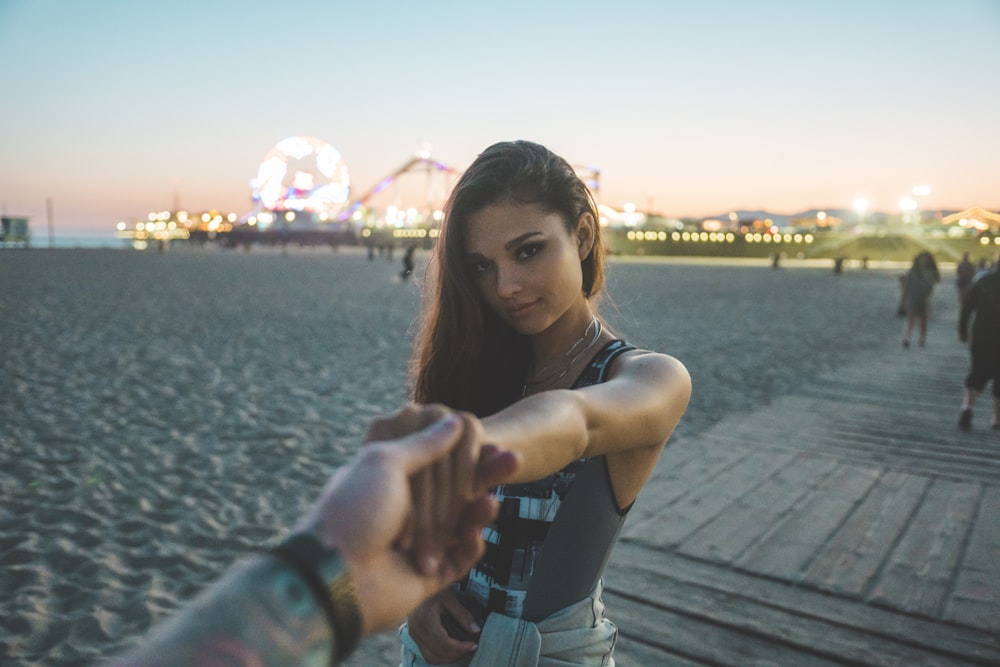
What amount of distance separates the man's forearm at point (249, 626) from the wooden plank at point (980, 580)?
367 cm

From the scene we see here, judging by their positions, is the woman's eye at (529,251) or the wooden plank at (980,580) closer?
the woman's eye at (529,251)

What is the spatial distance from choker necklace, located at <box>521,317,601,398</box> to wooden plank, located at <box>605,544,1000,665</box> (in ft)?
7.14

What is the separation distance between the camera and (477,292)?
161cm

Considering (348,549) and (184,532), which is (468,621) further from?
(184,532)

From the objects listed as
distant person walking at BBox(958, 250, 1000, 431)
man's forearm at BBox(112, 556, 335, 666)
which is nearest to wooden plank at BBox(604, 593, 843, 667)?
man's forearm at BBox(112, 556, 335, 666)

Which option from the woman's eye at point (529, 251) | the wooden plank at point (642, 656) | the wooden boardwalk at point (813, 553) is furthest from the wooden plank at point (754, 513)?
the woman's eye at point (529, 251)

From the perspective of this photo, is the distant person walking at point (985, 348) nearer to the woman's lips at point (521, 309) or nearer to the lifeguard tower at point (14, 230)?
the woman's lips at point (521, 309)

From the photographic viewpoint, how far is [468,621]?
142 centimetres

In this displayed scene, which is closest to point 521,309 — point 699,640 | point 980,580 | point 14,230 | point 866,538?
point 699,640

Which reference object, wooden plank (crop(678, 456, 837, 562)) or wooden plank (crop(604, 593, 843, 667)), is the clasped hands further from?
wooden plank (crop(678, 456, 837, 562))

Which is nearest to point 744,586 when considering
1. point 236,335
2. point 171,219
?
point 236,335

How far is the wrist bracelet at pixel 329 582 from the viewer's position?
0.61 metres

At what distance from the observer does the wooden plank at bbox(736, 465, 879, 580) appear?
3.88 metres

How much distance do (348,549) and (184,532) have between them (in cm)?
451
